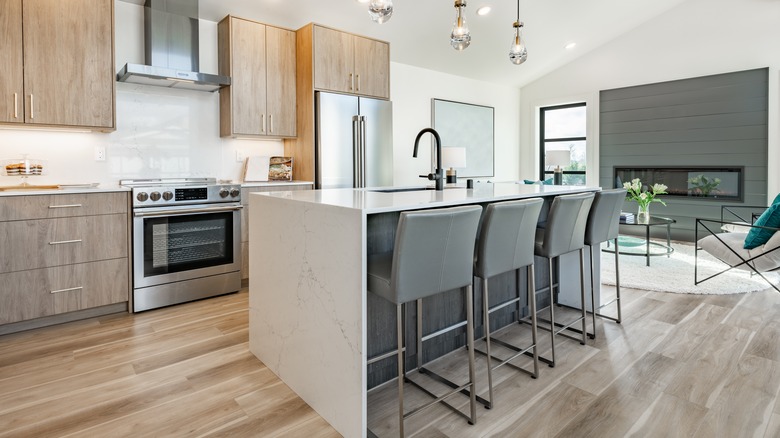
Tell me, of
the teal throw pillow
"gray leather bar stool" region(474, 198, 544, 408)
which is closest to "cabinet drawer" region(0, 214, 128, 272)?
"gray leather bar stool" region(474, 198, 544, 408)

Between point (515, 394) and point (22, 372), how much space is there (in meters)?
2.59

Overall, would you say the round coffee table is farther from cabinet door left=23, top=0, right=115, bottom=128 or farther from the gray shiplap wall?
cabinet door left=23, top=0, right=115, bottom=128

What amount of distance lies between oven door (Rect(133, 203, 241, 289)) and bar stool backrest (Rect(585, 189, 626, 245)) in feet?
9.16

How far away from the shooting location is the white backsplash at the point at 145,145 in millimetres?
3443

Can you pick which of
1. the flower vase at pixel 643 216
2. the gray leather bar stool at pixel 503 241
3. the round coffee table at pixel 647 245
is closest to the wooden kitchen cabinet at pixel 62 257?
the gray leather bar stool at pixel 503 241

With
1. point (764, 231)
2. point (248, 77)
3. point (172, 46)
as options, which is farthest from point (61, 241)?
point (764, 231)

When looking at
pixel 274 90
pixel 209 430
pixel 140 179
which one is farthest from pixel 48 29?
pixel 209 430

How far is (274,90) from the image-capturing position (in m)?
4.29

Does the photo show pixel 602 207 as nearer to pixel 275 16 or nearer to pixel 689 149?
pixel 275 16

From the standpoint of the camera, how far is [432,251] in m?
1.74

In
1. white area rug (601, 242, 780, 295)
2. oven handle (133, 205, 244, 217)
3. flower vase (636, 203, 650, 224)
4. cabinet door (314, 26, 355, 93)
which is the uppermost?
cabinet door (314, 26, 355, 93)

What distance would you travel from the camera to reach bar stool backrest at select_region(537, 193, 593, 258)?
2.44 meters

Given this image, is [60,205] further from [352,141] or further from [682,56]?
[682,56]

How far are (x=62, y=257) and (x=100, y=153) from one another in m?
1.05
